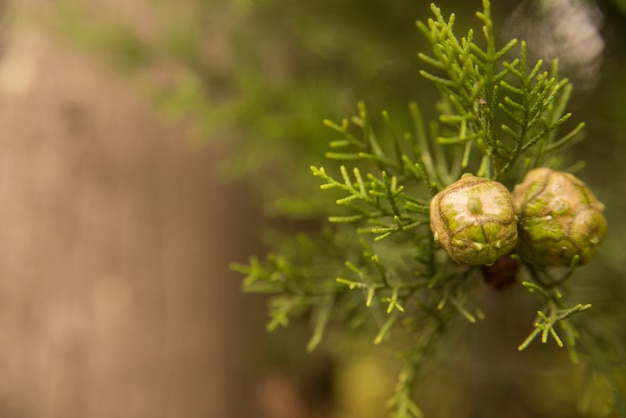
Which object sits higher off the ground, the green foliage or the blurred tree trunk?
the green foliage

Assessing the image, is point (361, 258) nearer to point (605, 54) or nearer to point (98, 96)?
point (605, 54)

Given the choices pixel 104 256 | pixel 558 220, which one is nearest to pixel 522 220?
pixel 558 220

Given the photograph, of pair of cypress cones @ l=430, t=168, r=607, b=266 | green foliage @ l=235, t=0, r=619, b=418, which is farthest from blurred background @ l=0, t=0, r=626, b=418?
pair of cypress cones @ l=430, t=168, r=607, b=266

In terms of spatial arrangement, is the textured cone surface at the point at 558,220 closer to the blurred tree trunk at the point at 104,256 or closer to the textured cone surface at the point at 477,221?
the textured cone surface at the point at 477,221

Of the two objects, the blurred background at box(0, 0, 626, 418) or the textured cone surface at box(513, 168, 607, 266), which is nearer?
the textured cone surface at box(513, 168, 607, 266)

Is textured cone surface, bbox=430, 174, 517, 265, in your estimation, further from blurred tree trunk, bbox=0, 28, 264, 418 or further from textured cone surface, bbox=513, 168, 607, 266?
blurred tree trunk, bbox=0, 28, 264, 418

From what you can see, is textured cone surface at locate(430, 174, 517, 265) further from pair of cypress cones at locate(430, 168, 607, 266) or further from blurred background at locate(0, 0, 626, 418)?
blurred background at locate(0, 0, 626, 418)

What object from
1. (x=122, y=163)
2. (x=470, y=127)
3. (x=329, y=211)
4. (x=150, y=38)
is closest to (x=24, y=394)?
(x=122, y=163)
